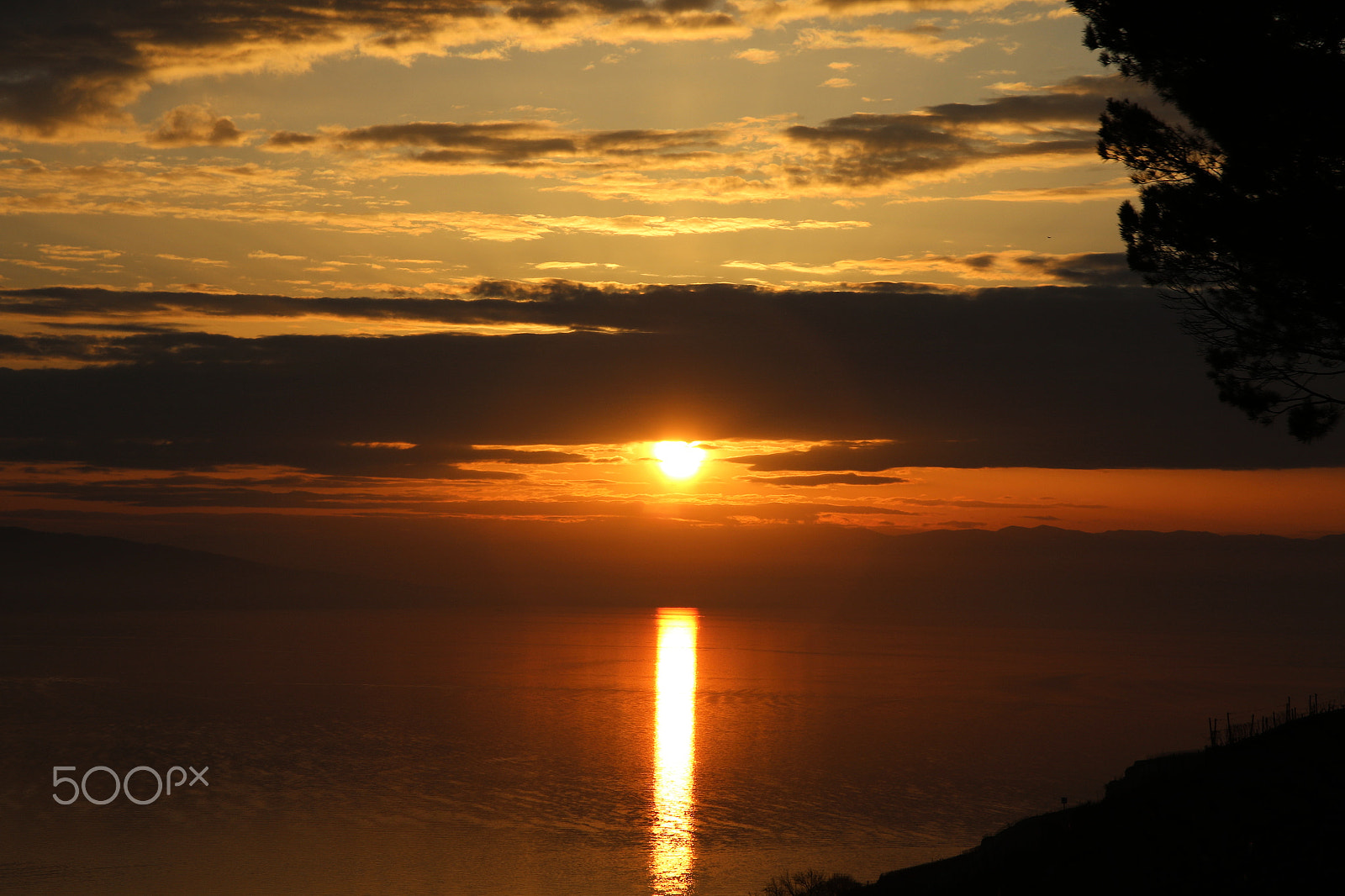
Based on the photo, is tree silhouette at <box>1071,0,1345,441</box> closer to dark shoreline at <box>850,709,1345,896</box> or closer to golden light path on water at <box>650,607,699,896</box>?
dark shoreline at <box>850,709,1345,896</box>

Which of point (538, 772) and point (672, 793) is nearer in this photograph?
point (672, 793)

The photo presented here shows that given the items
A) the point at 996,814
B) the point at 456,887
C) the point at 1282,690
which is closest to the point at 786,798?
the point at 996,814

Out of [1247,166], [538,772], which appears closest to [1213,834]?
[1247,166]

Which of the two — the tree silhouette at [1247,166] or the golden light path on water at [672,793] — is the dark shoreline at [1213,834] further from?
the golden light path on water at [672,793]

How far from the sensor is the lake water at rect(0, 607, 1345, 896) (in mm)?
53213

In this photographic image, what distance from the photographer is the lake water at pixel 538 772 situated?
53.2 metres

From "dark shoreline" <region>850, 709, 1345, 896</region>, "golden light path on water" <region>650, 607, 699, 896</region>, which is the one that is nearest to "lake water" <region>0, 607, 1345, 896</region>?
"golden light path on water" <region>650, 607, 699, 896</region>

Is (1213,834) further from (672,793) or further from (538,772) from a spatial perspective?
(538,772)

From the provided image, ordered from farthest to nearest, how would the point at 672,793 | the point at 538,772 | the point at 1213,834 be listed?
the point at 538,772
the point at 672,793
the point at 1213,834

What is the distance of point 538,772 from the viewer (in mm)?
78125

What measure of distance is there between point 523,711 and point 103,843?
2257 inches

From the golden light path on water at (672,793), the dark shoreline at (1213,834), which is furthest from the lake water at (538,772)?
the dark shoreline at (1213,834)

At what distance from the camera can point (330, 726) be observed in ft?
331

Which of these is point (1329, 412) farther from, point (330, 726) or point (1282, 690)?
point (1282, 690)
